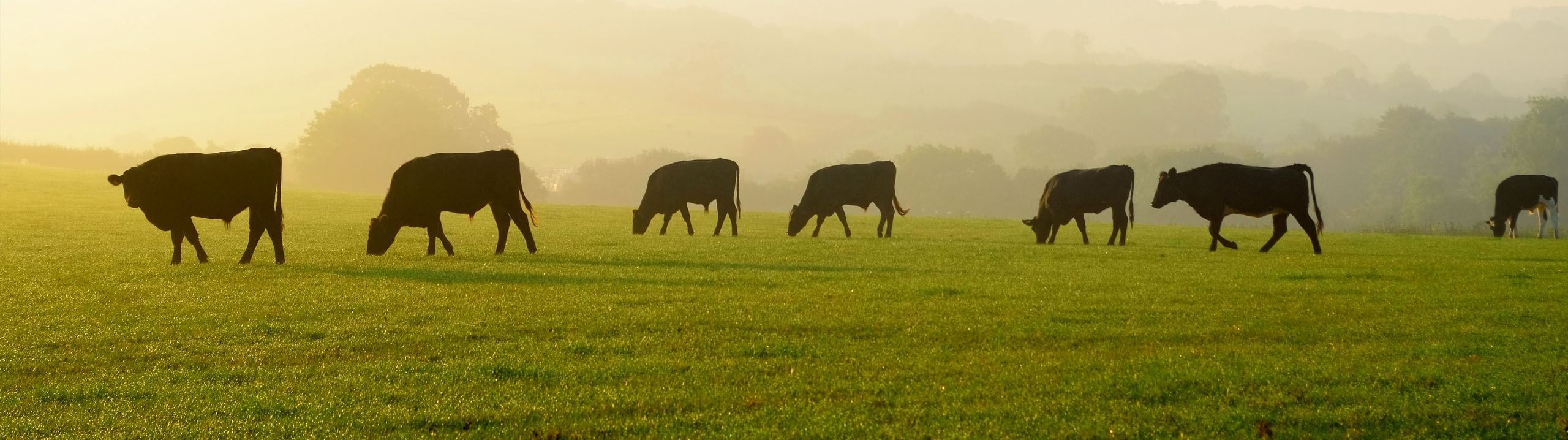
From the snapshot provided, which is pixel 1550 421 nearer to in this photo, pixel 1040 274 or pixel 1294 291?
pixel 1294 291

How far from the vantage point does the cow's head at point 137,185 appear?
16.2m

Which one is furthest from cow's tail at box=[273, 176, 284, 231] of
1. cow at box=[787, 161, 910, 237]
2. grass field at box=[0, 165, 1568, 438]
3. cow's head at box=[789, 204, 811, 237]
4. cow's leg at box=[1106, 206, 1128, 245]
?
cow's leg at box=[1106, 206, 1128, 245]

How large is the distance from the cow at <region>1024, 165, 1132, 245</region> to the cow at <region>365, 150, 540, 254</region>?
44.1 feet

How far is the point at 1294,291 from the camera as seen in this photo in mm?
14492

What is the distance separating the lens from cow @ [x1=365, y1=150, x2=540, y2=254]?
64.1ft

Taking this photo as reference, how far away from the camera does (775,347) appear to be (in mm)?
9633

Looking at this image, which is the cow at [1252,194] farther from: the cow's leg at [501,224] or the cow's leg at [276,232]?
the cow's leg at [276,232]

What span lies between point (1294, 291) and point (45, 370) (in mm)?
14356

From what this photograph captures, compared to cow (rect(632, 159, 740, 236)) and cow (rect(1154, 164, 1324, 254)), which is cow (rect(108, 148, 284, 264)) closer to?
cow (rect(632, 159, 740, 236))

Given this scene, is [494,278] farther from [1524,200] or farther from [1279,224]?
[1524,200]

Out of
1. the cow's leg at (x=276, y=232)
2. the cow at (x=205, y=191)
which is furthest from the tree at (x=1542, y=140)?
the cow at (x=205, y=191)

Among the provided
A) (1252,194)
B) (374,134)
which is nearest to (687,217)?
(1252,194)

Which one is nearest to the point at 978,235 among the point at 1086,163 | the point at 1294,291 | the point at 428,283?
the point at 1294,291

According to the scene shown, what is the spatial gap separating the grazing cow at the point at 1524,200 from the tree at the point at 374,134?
81859 millimetres
